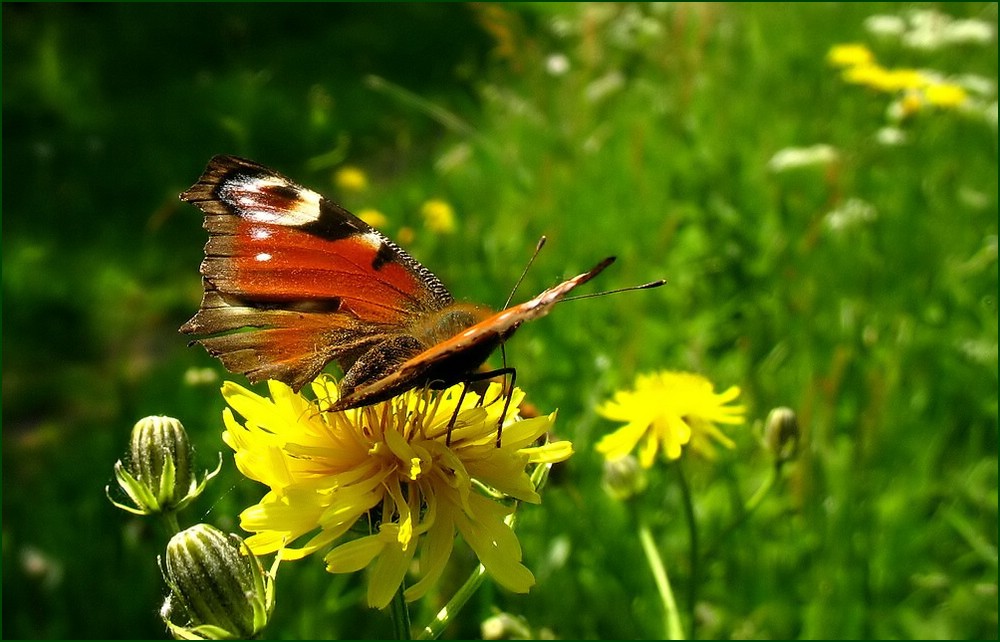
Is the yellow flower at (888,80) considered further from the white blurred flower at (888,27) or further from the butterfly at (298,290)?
the butterfly at (298,290)

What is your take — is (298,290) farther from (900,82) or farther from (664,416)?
(900,82)

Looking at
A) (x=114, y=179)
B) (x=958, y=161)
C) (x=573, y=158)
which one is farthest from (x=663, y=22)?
(x=114, y=179)

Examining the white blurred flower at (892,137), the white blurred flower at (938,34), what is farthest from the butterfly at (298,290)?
the white blurred flower at (938,34)

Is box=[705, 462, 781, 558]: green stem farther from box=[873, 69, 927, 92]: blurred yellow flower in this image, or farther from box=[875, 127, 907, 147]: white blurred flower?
box=[873, 69, 927, 92]: blurred yellow flower

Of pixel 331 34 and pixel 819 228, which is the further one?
pixel 331 34

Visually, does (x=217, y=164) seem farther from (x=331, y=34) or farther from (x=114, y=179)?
(x=331, y=34)

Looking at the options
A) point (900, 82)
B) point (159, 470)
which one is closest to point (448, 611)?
point (159, 470)
